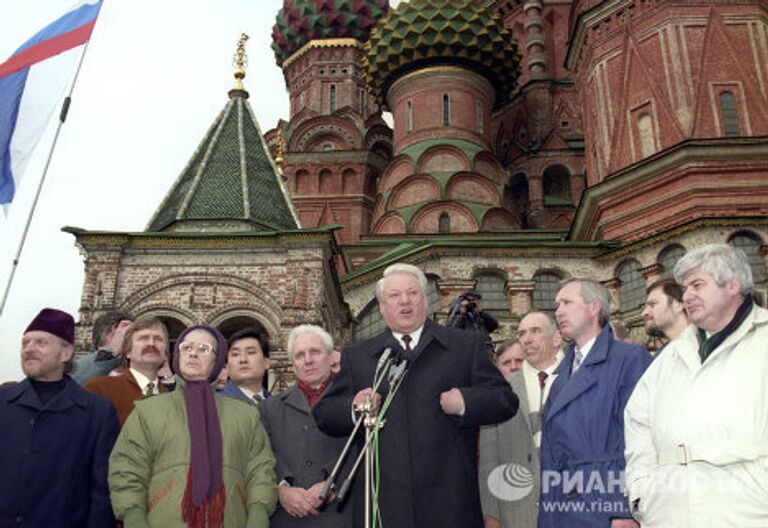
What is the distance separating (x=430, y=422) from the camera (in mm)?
3996

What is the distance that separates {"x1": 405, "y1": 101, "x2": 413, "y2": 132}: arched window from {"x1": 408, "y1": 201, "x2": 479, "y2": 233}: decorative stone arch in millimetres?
4258

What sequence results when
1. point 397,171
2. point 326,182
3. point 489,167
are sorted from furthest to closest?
point 326,182
point 397,171
point 489,167

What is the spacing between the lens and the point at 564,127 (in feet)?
105

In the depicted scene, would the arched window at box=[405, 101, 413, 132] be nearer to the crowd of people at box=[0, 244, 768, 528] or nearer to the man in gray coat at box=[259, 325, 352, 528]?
the man in gray coat at box=[259, 325, 352, 528]

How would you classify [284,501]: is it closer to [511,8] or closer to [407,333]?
[407,333]

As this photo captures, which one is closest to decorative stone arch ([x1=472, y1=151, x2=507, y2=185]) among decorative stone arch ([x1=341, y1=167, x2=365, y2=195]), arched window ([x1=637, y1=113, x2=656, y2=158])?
arched window ([x1=637, y1=113, x2=656, y2=158])

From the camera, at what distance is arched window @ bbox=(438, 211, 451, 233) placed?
25.3 meters

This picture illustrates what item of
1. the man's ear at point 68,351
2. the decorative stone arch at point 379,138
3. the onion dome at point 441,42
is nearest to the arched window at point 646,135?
the onion dome at point 441,42

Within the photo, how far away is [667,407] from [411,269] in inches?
58.2

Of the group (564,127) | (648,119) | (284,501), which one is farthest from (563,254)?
(284,501)

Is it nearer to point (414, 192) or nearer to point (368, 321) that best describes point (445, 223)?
point (414, 192)

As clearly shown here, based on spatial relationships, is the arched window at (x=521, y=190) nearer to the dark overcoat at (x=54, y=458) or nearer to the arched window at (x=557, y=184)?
the arched window at (x=557, y=184)

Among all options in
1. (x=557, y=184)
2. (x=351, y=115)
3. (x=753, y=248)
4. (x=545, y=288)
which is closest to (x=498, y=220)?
(x=545, y=288)

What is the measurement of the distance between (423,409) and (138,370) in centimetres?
202
